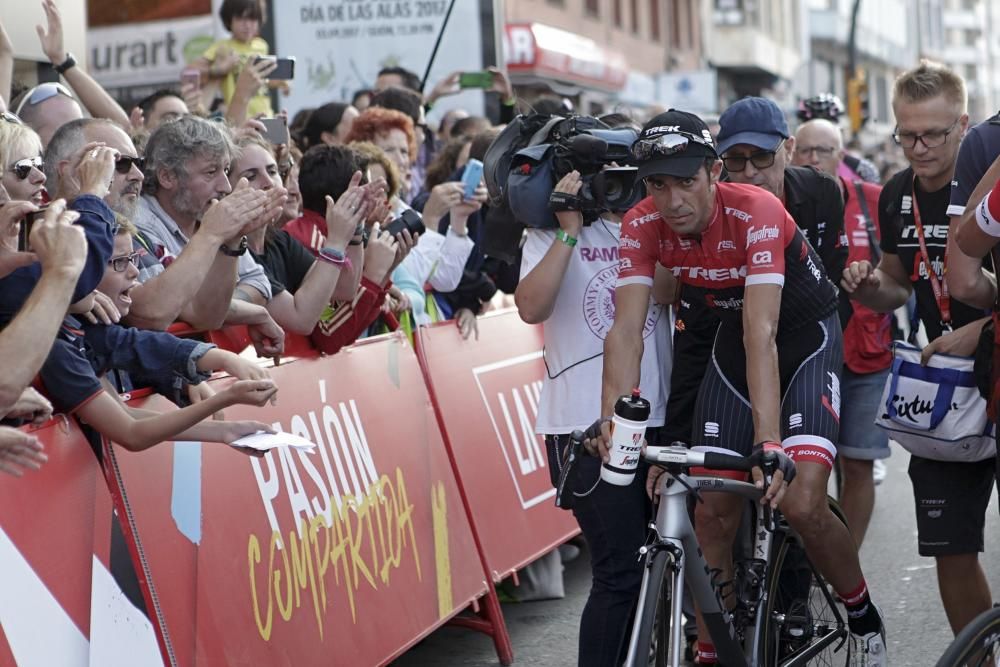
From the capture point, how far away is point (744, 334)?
4.53 meters

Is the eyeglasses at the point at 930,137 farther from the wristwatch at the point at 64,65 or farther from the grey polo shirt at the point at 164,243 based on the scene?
the wristwatch at the point at 64,65

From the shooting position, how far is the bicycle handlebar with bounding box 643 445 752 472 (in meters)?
4.01

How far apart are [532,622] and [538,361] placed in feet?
4.96

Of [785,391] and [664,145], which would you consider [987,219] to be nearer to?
[664,145]

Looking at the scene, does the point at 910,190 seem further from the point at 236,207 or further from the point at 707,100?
the point at 707,100

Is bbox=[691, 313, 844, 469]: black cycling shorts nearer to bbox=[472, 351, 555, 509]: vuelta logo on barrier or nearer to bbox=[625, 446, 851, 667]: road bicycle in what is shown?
bbox=[625, 446, 851, 667]: road bicycle

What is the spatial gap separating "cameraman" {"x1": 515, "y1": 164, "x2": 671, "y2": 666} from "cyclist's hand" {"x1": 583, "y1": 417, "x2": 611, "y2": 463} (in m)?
0.62

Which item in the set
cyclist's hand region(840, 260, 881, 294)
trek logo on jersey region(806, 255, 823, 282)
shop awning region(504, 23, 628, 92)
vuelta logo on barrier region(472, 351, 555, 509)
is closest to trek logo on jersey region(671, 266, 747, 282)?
trek logo on jersey region(806, 255, 823, 282)

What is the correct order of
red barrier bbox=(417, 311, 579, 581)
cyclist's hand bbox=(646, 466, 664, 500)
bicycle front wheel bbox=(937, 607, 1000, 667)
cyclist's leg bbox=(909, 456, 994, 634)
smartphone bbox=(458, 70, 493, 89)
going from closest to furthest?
1. bicycle front wheel bbox=(937, 607, 1000, 667)
2. cyclist's hand bbox=(646, 466, 664, 500)
3. cyclist's leg bbox=(909, 456, 994, 634)
4. red barrier bbox=(417, 311, 579, 581)
5. smartphone bbox=(458, 70, 493, 89)

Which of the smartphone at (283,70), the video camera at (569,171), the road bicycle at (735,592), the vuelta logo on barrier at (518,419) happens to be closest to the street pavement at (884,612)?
the vuelta logo on barrier at (518,419)

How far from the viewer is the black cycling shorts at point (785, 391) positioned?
4789 mm

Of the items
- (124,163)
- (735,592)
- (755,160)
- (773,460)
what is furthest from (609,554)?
(124,163)

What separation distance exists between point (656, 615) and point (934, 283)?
212cm

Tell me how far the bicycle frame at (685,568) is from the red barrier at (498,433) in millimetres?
2186
